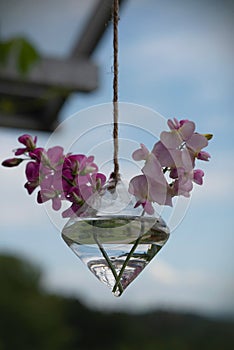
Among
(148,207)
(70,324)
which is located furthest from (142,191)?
(70,324)

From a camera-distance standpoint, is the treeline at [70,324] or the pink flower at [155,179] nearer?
the pink flower at [155,179]

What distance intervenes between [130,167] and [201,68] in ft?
7.50

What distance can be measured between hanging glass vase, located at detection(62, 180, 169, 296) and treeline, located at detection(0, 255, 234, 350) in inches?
91.2

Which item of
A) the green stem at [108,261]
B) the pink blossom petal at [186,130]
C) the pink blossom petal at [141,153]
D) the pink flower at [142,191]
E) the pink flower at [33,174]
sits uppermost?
the pink blossom petal at [186,130]

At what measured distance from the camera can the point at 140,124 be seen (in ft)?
1.92

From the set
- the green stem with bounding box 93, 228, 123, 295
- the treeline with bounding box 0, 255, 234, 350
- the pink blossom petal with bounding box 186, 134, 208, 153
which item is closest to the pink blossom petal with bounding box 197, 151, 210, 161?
the pink blossom petal with bounding box 186, 134, 208, 153

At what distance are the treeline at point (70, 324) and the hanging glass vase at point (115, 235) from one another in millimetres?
2315

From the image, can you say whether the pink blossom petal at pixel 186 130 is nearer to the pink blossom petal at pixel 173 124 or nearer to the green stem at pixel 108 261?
the pink blossom petal at pixel 173 124

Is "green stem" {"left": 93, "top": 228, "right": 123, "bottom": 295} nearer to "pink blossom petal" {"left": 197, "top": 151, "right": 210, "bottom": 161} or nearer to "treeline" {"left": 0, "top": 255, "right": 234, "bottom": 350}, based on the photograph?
"pink blossom petal" {"left": 197, "top": 151, "right": 210, "bottom": 161}

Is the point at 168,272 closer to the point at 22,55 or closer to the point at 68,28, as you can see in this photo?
the point at 68,28

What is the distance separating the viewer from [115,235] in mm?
579

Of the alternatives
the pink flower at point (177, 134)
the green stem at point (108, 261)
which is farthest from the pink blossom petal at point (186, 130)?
the green stem at point (108, 261)

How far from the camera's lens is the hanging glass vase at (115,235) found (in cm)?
57

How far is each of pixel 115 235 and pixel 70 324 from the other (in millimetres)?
2457
